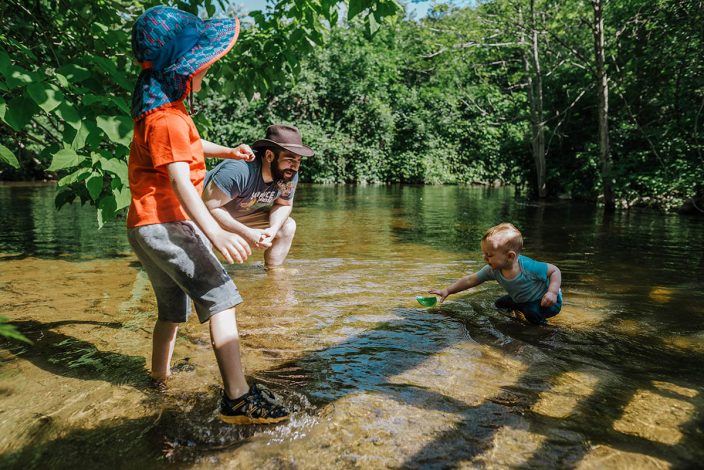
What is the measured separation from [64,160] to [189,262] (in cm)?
167

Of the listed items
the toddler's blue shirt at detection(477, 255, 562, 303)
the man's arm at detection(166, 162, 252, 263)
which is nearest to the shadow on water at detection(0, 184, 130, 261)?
the man's arm at detection(166, 162, 252, 263)

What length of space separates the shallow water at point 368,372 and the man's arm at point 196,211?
28.3 inches

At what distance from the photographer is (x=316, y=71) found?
88.4 feet

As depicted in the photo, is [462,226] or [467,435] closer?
[467,435]

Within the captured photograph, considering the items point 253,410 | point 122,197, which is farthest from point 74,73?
point 253,410

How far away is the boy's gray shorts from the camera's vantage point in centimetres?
218

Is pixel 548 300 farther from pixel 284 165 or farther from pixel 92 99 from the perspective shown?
pixel 92 99

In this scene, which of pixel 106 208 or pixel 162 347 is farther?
pixel 106 208

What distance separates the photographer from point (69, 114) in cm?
311

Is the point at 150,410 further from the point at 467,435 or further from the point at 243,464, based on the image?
the point at 467,435

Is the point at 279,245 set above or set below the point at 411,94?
below

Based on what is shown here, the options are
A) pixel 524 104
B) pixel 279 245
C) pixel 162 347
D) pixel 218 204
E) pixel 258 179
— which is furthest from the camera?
pixel 524 104

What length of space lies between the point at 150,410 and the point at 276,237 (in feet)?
10.6

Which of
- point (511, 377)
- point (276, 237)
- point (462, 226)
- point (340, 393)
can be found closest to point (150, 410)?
point (340, 393)
